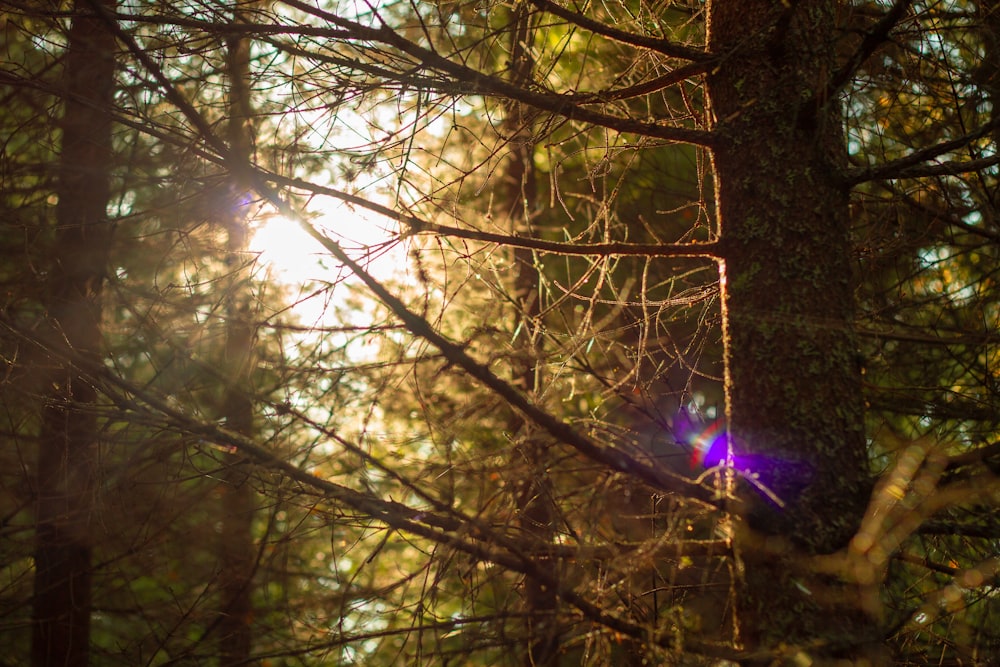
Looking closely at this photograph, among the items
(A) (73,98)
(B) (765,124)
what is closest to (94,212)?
(A) (73,98)

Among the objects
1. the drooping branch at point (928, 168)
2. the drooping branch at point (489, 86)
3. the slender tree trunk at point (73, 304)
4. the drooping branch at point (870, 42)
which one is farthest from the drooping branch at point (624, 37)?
the slender tree trunk at point (73, 304)

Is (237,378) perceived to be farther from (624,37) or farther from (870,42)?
(870,42)

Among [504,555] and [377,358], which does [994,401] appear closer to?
[504,555]

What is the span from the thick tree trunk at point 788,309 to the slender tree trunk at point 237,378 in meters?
1.44

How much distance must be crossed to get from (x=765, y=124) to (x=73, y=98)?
2.18 meters

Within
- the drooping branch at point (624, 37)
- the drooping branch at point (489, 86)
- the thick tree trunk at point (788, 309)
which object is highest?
the drooping branch at point (624, 37)

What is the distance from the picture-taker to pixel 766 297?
2221 mm

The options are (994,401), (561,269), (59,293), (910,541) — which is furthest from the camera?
(561,269)

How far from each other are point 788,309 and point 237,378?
6.81 ft

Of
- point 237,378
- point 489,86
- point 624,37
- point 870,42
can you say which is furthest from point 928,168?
point 237,378

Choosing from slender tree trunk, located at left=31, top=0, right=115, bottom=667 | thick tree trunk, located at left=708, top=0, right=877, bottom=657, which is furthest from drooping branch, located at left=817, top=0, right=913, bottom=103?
slender tree trunk, located at left=31, top=0, right=115, bottom=667

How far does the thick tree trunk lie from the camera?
196cm

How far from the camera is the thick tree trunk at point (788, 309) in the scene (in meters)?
1.96

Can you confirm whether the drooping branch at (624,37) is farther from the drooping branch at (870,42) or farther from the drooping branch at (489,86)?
the drooping branch at (870,42)
